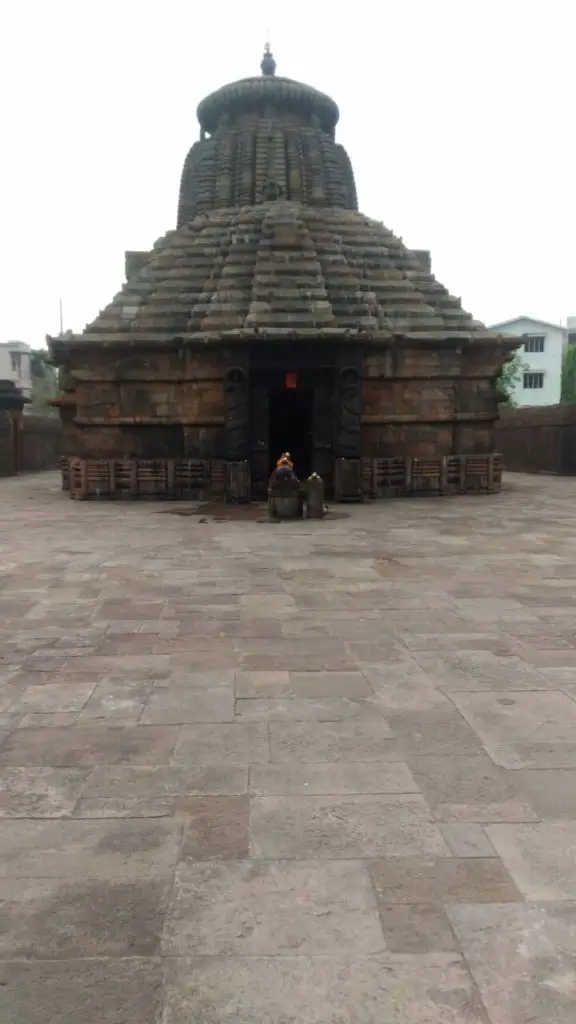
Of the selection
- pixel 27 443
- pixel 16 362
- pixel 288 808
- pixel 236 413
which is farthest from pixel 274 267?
pixel 16 362

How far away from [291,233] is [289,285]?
1766 mm

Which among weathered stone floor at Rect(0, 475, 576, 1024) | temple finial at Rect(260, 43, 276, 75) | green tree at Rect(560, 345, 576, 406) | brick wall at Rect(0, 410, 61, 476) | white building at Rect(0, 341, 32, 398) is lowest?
weathered stone floor at Rect(0, 475, 576, 1024)

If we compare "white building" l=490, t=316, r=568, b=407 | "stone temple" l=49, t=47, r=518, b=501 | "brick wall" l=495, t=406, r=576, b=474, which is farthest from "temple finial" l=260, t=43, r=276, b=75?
"white building" l=490, t=316, r=568, b=407

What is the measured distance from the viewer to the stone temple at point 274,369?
15.5 meters

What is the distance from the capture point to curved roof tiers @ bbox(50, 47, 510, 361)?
16359 millimetres

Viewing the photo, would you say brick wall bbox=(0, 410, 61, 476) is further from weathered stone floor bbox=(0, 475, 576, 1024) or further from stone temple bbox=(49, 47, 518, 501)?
weathered stone floor bbox=(0, 475, 576, 1024)

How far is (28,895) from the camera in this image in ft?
8.20

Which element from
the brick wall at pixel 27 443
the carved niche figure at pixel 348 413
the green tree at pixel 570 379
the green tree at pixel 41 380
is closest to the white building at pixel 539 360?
the green tree at pixel 570 379

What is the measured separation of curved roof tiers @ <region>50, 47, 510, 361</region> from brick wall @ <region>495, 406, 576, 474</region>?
28.1 ft

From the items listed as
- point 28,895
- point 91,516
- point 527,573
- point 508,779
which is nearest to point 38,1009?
point 28,895

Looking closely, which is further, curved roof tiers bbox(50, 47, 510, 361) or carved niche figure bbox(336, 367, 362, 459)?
curved roof tiers bbox(50, 47, 510, 361)

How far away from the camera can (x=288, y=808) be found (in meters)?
3.09

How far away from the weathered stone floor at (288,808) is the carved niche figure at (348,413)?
8.67 meters

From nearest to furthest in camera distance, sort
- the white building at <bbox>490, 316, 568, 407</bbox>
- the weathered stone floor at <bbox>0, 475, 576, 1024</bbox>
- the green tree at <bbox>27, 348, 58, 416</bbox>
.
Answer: the weathered stone floor at <bbox>0, 475, 576, 1024</bbox> → the white building at <bbox>490, 316, 568, 407</bbox> → the green tree at <bbox>27, 348, 58, 416</bbox>
